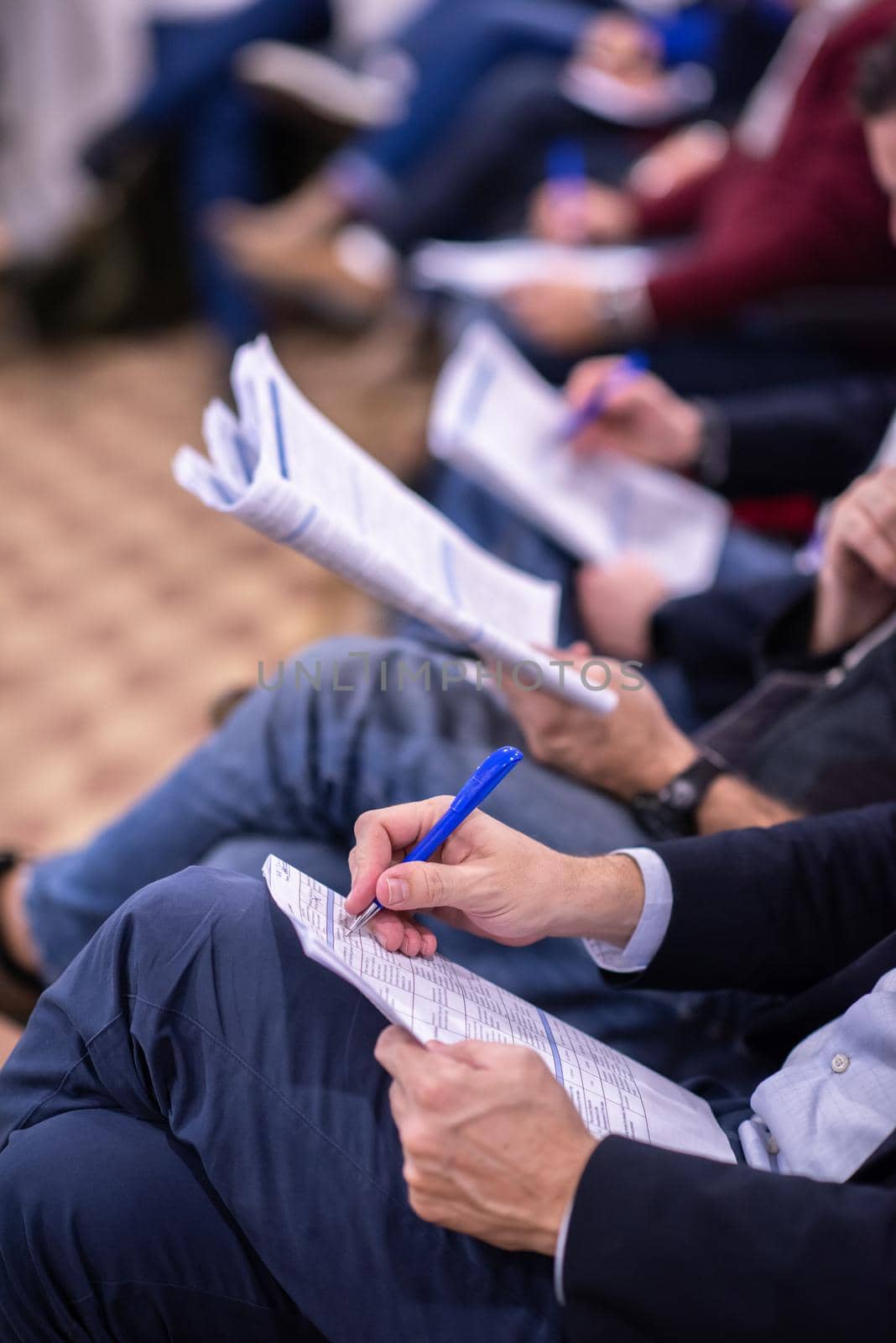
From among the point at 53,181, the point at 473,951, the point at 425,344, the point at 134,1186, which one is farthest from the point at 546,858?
the point at 53,181

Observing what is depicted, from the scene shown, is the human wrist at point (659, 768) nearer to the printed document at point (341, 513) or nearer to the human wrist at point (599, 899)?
the printed document at point (341, 513)

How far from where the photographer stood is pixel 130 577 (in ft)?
6.72

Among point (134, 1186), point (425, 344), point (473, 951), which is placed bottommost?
point (425, 344)

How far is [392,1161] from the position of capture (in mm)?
659

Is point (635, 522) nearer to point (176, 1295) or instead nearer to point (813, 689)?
point (813, 689)

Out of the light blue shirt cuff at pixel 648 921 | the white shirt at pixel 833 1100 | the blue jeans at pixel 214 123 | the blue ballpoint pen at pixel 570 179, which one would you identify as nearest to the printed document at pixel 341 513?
the light blue shirt cuff at pixel 648 921

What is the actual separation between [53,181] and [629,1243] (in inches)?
134

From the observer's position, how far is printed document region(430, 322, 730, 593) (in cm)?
132

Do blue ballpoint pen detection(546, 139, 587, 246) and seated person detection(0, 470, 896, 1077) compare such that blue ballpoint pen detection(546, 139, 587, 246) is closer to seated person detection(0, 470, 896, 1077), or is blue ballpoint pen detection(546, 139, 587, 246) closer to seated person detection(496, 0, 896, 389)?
seated person detection(496, 0, 896, 389)

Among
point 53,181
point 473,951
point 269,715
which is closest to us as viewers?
point 473,951

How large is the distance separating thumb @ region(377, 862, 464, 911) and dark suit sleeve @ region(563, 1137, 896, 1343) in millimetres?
165

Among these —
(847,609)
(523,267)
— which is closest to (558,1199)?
(847,609)

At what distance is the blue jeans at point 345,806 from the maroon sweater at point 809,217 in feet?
3.03

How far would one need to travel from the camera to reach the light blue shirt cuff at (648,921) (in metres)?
0.77
